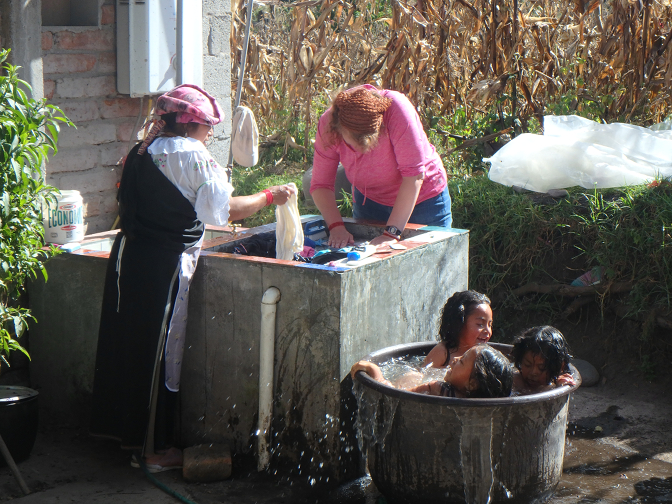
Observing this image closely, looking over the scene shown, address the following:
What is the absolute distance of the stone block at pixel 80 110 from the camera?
421 centimetres

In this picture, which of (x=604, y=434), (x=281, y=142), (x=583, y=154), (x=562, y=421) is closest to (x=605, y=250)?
(x=583, y=154)

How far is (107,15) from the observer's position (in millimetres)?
4305

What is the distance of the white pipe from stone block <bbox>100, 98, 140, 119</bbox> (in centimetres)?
176

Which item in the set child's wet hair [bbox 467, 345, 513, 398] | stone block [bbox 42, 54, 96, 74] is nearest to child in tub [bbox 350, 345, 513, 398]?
child's wet hair [bbox 467, 345, 513, 398]

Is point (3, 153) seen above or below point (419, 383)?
above

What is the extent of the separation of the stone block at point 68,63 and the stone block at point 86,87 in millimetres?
50

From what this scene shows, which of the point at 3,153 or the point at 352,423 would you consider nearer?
the point at 3,153

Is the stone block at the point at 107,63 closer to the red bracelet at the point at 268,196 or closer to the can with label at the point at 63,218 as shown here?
the can with label at the point at 63,218

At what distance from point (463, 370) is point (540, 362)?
Result: 1.28 feet

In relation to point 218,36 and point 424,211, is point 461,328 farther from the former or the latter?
point 218,36

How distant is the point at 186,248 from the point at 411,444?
135 cm

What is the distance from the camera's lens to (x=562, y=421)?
313 cm

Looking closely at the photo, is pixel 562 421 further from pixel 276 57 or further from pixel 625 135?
pixel 276 57

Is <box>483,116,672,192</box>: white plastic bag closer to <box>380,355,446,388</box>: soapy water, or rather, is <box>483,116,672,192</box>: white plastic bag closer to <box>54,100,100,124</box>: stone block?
<box>380,355,446,388</box>: soapy water
